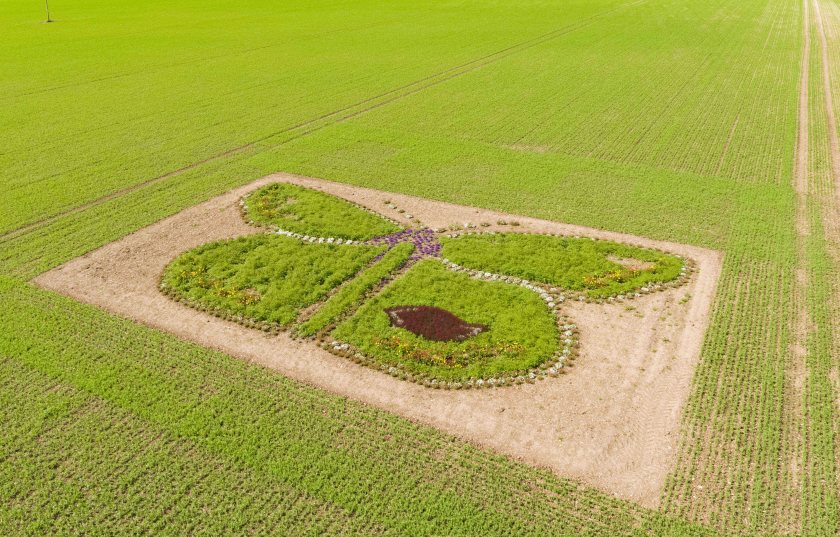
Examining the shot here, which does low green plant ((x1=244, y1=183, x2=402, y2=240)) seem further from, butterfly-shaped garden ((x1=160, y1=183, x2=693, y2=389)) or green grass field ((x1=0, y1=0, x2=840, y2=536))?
green grass field ((x1=0, y1=0, x2=840, y2=536))

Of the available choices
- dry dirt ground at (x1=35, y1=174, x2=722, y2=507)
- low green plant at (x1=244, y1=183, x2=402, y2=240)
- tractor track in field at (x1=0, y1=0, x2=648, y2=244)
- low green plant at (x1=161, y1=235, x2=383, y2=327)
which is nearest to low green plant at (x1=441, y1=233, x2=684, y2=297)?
dry dirt ground at (x1=35, y1=174, x2=722, y2=507)

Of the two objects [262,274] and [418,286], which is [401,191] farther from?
[262,274]

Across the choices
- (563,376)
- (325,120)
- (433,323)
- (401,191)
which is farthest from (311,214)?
(325,120)

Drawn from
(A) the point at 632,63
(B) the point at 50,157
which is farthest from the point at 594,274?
(A) the point at 632,63

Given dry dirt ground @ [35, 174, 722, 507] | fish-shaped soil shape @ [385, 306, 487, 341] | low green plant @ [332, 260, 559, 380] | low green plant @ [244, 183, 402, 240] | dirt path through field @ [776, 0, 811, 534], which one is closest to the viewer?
dirt path through field @ [776, 0, 811, 534]

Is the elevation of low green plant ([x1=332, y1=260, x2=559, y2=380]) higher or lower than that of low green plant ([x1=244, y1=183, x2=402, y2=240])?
lower

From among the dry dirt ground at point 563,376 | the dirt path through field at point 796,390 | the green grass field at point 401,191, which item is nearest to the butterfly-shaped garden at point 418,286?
the dry dirt ground at point 563,376

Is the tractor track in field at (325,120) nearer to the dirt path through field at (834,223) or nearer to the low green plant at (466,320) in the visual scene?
the low green plant at (466,320)
